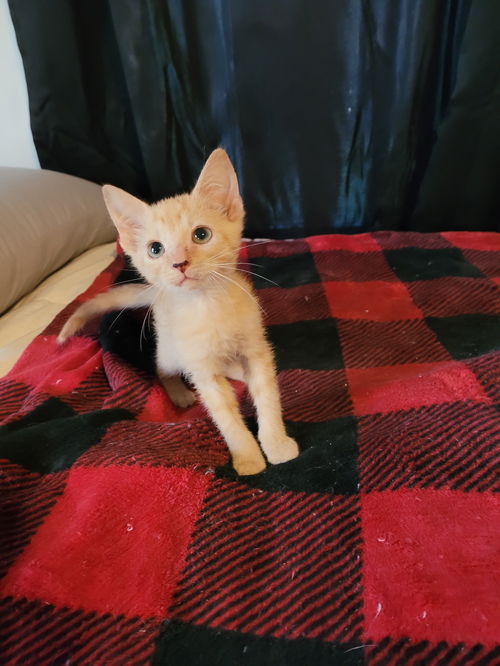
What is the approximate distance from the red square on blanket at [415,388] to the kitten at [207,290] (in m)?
0.18

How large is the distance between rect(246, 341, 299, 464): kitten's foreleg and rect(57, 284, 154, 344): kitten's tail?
1.14ft

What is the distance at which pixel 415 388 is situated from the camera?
0.83 metres

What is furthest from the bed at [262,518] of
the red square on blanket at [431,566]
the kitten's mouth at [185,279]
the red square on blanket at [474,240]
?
the red square on blanket at [474,240]

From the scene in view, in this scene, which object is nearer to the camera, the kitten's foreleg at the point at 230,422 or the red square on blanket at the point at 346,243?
the kitten's foreleg at the point at 230,422

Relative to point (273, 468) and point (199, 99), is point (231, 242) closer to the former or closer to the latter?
point (273, 468)

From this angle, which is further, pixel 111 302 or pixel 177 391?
pixel 111 302

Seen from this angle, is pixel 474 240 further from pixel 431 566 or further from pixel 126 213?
pixel 431 566

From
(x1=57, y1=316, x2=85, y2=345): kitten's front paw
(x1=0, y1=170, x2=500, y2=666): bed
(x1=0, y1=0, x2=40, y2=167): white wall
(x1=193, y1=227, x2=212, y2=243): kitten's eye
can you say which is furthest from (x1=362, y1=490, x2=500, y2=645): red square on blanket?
(x1=0, y1=0, x2=40, y2=167): white wall

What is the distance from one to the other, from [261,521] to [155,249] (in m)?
0.54

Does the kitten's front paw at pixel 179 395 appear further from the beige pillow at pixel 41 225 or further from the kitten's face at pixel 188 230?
the beige pillow at pixel 41 225

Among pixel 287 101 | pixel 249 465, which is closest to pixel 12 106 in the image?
pixel 287 101

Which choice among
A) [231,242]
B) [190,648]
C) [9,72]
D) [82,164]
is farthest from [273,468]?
[9,72]

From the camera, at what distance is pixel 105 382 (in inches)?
40.6

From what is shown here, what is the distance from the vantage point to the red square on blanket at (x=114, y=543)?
1.73 feet
